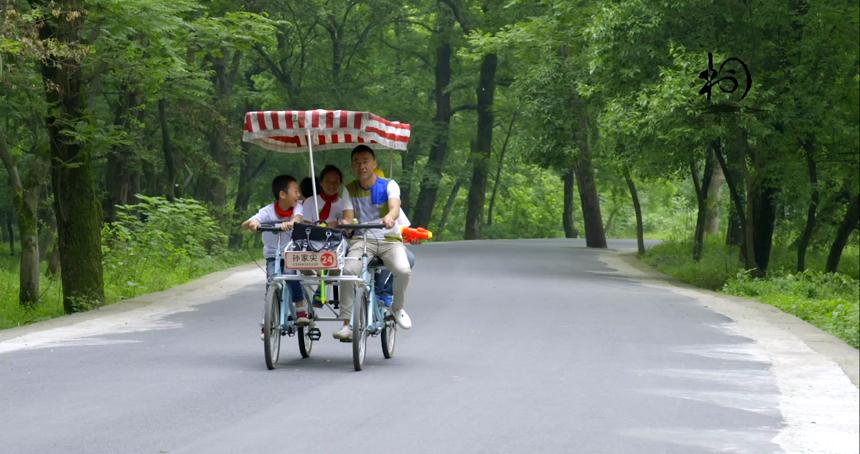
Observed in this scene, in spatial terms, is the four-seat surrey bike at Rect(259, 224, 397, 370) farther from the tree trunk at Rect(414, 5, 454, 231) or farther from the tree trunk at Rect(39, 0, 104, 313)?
the tree trunk at Rect(414, 5, 454, 231)

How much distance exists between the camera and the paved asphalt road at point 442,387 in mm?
8984

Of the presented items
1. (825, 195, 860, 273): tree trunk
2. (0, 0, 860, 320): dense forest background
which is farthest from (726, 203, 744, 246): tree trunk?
(825, 195, 860, 273): tree trunk

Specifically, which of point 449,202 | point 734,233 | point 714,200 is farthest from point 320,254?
point 449,202

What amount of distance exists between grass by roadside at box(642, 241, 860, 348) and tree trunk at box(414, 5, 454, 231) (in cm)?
1537

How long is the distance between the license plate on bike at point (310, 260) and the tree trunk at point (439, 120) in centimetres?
4732

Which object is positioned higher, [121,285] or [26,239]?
[26,239]

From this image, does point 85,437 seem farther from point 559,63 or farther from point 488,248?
point 488,248

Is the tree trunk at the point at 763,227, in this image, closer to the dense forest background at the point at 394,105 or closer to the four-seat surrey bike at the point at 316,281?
the dense forest background at the point at 394,105

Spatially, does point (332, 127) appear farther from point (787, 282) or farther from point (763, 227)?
point (763, 227)

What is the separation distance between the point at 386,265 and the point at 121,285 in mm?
13484

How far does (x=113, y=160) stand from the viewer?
36.5 meters

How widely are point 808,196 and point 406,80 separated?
32.7m

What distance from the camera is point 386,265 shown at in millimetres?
12797

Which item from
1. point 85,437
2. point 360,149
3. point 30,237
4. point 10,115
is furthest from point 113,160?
point 85,437
